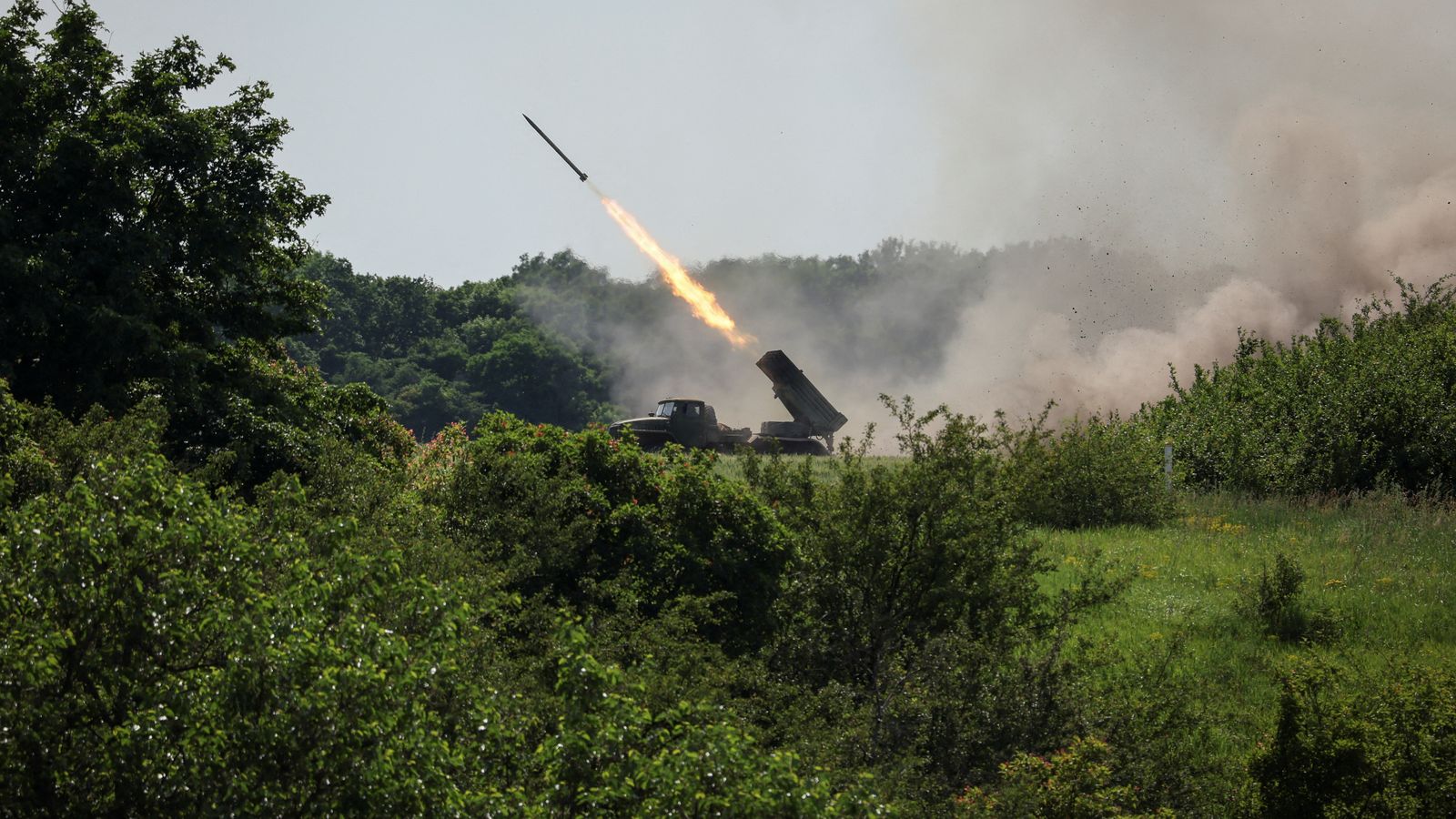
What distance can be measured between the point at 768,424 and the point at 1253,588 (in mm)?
27473

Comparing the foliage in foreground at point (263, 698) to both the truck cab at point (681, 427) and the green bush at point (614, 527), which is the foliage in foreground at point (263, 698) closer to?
the green bush at point (614, 527)

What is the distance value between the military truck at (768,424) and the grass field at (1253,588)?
18027 millimetres

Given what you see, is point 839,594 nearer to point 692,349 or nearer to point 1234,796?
point 1234,796

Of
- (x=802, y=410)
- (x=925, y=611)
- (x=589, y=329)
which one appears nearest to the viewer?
(x=925, y=611)

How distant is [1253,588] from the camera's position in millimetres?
26078

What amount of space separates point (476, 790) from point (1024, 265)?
90910 mm

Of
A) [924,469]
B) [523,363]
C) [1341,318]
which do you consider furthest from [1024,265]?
[924,469]

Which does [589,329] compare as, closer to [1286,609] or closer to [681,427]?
[681,427]

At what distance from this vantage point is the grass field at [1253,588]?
2222 cm

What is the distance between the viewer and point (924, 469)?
21.8 meters

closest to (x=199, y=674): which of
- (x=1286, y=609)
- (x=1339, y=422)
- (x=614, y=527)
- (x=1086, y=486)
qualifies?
(x=614, y=527)

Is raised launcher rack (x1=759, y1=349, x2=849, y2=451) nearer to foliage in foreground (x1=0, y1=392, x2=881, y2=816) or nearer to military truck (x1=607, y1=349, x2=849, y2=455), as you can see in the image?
military truck (x1=607, y1=349, x2=849, y2=455)

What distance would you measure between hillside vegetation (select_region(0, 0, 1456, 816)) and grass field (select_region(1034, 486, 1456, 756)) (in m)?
0.11

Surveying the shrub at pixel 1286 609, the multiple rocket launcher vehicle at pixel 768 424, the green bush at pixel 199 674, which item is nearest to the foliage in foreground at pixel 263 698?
the green bush at pixel 199 674
